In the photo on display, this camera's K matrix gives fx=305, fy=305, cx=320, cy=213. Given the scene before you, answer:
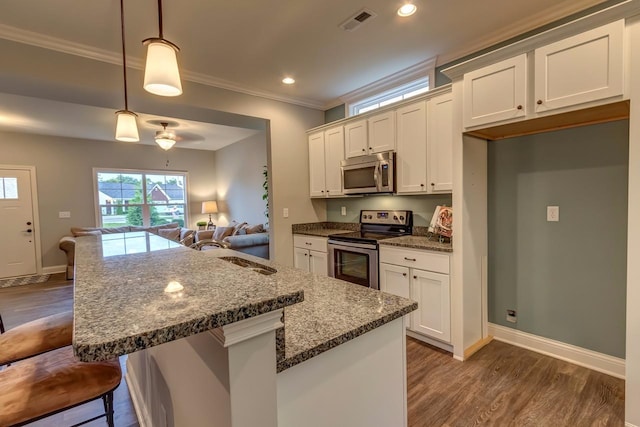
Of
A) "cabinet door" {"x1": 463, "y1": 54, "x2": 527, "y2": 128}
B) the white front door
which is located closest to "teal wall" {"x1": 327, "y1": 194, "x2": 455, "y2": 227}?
"cabinet door" {"x1": 463, "y1": 54, "x2": 527, "y2": 128}

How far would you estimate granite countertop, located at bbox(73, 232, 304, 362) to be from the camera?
535 millimetres

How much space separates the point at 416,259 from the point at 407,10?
1.96 metres

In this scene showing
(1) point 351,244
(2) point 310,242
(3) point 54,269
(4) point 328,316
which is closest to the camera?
(4) point 328,316

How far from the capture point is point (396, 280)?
2859 mm

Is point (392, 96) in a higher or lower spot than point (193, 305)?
higher

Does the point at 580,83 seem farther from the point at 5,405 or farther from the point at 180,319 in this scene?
the point at 5,405

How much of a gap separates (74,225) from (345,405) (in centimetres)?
722

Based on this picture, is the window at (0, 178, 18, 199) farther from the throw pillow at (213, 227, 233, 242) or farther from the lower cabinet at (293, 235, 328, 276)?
the lower cabinet at (293, 235, 328, 276)

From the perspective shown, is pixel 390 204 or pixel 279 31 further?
pixel 390 204

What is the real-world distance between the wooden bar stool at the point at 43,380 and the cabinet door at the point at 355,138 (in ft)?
9.60

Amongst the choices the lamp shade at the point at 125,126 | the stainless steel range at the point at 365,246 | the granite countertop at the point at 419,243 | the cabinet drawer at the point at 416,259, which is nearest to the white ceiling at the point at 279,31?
the lamp shade at the point at 125,126

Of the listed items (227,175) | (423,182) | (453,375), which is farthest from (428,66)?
(227,175)

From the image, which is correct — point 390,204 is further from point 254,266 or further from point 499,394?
point 254,266

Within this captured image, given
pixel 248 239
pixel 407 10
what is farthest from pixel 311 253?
pixel 407 10
